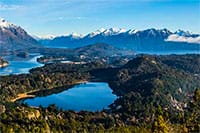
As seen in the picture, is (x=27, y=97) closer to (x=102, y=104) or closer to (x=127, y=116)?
(x=102, y=104)

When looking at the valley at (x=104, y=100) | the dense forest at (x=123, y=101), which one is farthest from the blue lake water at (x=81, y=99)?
the dense forest at (x=123, y=101)

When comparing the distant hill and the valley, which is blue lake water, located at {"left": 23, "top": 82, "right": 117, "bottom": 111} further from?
the distant hill

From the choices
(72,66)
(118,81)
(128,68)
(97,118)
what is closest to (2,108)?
(97,118)

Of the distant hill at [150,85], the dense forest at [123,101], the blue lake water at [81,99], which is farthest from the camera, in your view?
the blue lake water at [81,99]

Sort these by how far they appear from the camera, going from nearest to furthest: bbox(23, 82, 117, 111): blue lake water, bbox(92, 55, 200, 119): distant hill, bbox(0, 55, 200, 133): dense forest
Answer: bbox(0, 55, 200, 133): dense forest → bbox(92, 55, 200, 119): distant hill → bbox(23, 82, 117, 111): blue lake water

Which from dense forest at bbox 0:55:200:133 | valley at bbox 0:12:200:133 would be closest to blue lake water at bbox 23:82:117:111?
valley at bbox 0:12:200:133

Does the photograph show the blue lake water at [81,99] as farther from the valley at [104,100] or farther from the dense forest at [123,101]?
the dense forest at [123,101]

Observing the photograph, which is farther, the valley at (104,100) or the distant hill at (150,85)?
the distant hill at (150,85)
